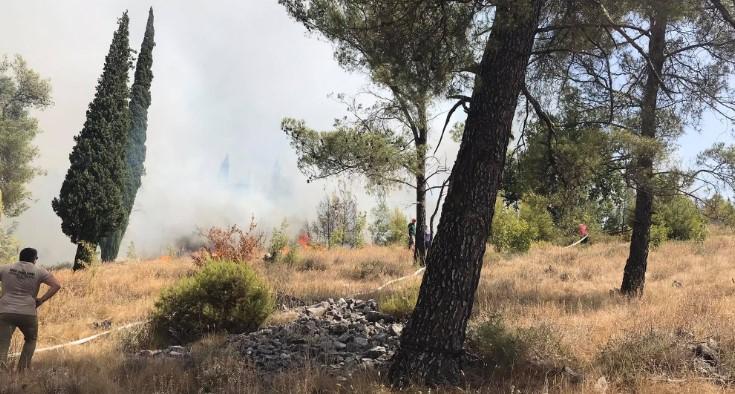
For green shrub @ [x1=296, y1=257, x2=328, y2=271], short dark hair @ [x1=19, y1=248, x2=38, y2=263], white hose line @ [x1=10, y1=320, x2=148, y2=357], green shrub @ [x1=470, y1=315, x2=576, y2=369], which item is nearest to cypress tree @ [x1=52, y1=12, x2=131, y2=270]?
green shrub @ [x1=296, y1=257, x2=328, y2=271]

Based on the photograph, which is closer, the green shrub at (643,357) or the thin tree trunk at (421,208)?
the green shrub at (643,357)

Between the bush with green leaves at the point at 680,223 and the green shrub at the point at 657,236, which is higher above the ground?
the bush with green leaves at the point at 680,223

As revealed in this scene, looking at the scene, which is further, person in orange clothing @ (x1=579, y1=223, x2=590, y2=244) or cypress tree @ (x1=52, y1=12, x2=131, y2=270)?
person in orange clothing @ (x1=579, y1=223, x2=590, y2=244)

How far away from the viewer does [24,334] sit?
6.01 metres

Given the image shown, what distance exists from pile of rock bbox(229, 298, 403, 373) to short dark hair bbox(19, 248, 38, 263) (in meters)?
2.69

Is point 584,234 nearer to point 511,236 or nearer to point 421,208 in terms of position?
point 511,236

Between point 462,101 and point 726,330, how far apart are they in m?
4.11

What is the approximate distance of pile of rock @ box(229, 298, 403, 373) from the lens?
562 cm

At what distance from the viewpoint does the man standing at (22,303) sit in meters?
5.95

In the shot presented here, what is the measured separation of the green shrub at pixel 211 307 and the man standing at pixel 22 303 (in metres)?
1.85

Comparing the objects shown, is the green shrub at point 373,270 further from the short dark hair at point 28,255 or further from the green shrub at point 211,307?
the short dark hair at point 28,255

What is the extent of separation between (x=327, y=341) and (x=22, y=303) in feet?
12.0

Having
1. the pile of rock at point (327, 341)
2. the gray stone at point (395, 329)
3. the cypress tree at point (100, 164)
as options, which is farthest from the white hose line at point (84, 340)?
the cypress tree at point (100, 164)

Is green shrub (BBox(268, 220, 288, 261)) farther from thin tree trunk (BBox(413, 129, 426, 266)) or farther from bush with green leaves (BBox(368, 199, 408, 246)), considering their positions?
bush with green leaves (BBox(368, 199, 408, 246))
